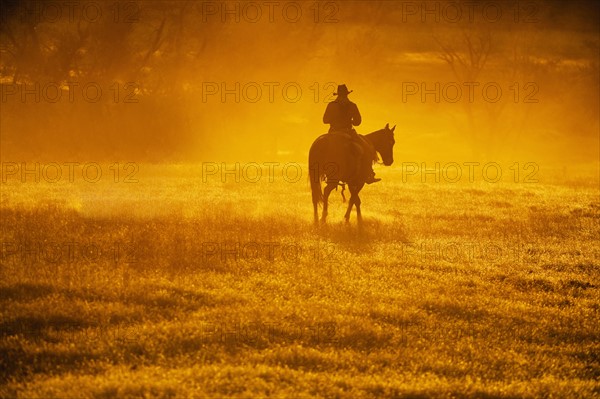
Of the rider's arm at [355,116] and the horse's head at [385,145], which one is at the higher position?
the rider's arm at [355,116]

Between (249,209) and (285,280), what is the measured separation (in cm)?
932

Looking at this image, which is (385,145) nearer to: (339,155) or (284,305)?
(339,155)

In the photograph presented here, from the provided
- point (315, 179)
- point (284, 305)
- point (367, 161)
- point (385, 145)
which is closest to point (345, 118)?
point (367, 161)

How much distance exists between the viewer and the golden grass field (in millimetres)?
9180

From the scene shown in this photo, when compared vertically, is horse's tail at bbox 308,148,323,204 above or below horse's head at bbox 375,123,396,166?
below

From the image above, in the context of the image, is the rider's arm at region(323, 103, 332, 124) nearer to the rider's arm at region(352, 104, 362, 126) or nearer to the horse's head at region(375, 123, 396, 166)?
the rider's arm at region(352, 104, 362, 126)

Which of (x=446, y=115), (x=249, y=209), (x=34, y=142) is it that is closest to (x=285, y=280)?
(x=249, y=209)

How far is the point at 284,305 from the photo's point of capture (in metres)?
11.9

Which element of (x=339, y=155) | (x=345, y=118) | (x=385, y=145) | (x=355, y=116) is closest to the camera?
(x=339, y=155)

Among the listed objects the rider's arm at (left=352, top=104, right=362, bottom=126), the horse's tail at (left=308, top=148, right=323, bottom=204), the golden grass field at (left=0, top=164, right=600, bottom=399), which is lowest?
the golden grass field at (left=0, top=164, right=600, bottom=399)

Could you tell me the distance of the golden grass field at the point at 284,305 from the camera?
30.1 ft

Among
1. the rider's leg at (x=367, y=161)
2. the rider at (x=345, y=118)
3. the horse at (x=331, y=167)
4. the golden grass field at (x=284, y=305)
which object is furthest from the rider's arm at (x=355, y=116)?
the golden grass field at (x=284, y=305)

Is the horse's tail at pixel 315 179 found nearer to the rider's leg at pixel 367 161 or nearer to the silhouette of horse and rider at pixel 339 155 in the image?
the silhouette of horse and rider at pixel 339 155

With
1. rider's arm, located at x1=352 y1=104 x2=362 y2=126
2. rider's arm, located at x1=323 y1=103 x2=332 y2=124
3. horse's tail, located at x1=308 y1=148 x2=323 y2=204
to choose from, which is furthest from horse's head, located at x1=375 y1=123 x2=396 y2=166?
horse's tail, located at x1=308 y1=148 x2=323 y2=204
